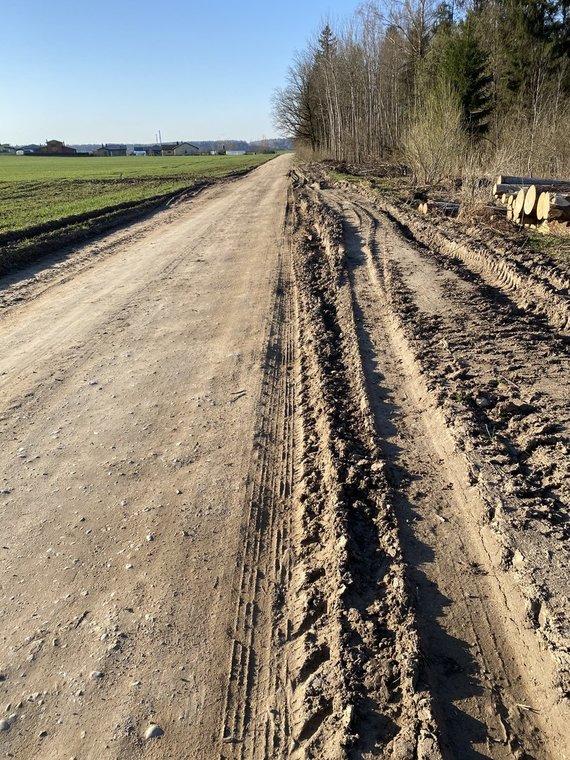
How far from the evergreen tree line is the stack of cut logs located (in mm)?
1907

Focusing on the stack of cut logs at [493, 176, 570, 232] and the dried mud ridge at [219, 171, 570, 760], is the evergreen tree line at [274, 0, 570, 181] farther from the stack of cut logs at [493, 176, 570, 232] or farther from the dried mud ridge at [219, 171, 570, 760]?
the dried mud ridge at [219, 171, 570, 760]

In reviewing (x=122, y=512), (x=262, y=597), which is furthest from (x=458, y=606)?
(x=122, y=512)

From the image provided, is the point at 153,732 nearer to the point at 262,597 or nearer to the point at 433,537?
the point at 262,597

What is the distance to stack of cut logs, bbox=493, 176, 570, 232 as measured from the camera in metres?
11.5

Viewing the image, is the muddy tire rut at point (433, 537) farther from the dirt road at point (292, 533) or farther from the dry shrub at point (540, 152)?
the dry shrub at point (540, 152)

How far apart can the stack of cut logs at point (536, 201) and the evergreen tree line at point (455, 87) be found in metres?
1.91

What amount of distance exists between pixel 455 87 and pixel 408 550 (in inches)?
918

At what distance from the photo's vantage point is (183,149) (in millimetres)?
136875

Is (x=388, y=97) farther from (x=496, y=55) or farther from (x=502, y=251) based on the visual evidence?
(x=502, y=251)

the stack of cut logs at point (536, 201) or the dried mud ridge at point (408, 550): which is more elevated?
the stack of cut logs at point (536, 201)

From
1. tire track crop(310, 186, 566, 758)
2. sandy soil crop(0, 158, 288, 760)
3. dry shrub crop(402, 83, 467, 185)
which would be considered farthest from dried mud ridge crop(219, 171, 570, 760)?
dry shrub crop(402, 83, 467, 185)

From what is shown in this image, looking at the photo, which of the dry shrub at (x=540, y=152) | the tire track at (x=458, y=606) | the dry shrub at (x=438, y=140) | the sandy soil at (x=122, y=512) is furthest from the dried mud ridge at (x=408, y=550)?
the dry shrub at (x=438, y=140)

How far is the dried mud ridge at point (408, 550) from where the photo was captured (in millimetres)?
2514

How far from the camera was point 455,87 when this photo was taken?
2200 centimetres
